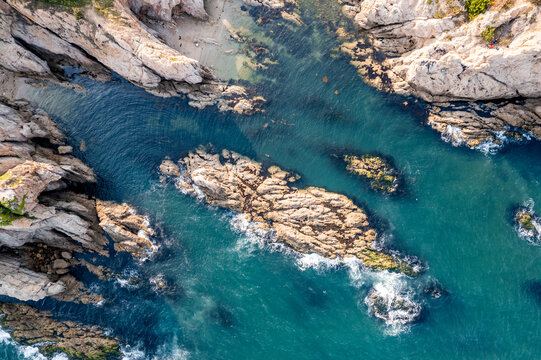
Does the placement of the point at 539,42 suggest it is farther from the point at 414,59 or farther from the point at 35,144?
the point at 35,144

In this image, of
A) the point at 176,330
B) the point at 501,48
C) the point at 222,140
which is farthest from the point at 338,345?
the point at 501,48

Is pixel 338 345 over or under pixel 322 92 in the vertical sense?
under

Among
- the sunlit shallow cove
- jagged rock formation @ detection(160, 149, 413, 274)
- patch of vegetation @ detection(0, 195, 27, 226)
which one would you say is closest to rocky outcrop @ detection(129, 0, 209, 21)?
the sunlit shallow cove

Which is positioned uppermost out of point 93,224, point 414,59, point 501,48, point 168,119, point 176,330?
point 501,48

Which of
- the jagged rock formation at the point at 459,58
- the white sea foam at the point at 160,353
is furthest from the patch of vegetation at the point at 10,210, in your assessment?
the jagged rock formation at the point at 459,58

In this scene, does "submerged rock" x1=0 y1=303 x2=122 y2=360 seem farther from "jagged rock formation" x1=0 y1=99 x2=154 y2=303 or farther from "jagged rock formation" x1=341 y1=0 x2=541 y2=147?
"jagged rock formation" x1=341 y1=0 x2=541 y2=147

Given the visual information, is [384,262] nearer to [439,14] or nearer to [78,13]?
[439,14]

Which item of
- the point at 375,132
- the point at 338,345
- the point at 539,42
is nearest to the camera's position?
the point at 539,42
